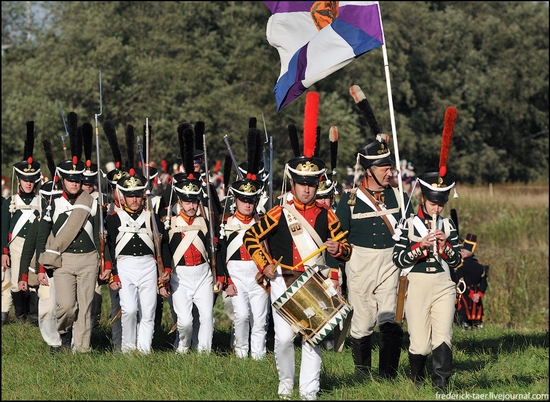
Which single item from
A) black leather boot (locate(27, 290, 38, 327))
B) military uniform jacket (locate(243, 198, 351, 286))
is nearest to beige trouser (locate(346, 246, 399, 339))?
military uniform jacket (locate(243, 198, 351, 286))

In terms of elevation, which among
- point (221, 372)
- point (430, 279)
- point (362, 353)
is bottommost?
point (362, 353)

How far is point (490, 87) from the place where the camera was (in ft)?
195

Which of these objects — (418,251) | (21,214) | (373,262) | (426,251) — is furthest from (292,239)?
(21,214)

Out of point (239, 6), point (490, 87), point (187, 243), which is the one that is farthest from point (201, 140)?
point (490, 87)

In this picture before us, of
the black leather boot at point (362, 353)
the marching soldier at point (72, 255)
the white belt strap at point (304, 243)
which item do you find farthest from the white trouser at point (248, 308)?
the white belt strap at point (304, 243)

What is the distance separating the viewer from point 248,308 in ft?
42.2

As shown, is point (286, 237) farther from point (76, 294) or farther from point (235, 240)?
point (76, 294)

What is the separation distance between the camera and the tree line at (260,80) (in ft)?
130

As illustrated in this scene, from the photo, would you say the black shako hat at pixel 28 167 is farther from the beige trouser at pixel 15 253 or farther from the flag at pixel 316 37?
the flag at pixel 316 37

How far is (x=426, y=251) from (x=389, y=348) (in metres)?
1.43

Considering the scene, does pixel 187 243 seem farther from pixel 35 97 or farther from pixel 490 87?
pixel 490 87

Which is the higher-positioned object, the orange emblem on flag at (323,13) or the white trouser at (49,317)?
the orange emblem on flag at (323,13)

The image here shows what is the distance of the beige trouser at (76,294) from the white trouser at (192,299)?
1.07m

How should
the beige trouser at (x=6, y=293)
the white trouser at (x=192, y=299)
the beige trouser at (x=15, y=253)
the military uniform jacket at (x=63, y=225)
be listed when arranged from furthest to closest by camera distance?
the beige trouser at (x=6, y=293)
the beige trouser at (x=15, y=253)
the white trouser at (x=192, y=299)
the military uniform jacket at (x=63, y=225)
